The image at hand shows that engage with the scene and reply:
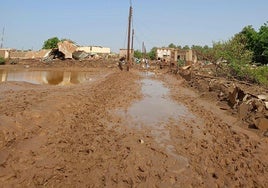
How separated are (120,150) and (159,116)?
482 cm

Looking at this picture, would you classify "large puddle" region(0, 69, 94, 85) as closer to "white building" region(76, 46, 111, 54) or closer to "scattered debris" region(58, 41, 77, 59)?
"scattered debris" region(58, 41, 77, 59)

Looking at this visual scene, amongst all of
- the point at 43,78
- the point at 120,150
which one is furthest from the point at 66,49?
the point at 120,150

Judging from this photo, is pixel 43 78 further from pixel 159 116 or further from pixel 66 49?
pixel 66 49

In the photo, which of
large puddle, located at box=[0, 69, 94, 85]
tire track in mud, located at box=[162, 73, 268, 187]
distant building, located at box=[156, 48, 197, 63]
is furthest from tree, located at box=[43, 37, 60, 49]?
tire track in mud, located at box=[162, 73, 268, 187]

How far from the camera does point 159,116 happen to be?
11.3 m

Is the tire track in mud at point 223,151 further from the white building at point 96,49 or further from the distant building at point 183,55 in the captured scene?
the white building at point 96,49

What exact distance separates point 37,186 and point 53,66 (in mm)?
40223

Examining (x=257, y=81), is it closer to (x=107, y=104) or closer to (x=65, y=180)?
(x=107, y=104)

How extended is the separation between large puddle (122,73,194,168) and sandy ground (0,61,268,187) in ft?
0.13

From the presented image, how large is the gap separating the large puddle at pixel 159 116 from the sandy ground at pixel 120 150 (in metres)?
0.04

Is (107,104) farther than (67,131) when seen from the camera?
Yes

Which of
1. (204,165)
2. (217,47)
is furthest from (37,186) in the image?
(217,47)

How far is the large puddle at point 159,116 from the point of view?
767cm

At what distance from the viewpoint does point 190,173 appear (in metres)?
5.62
